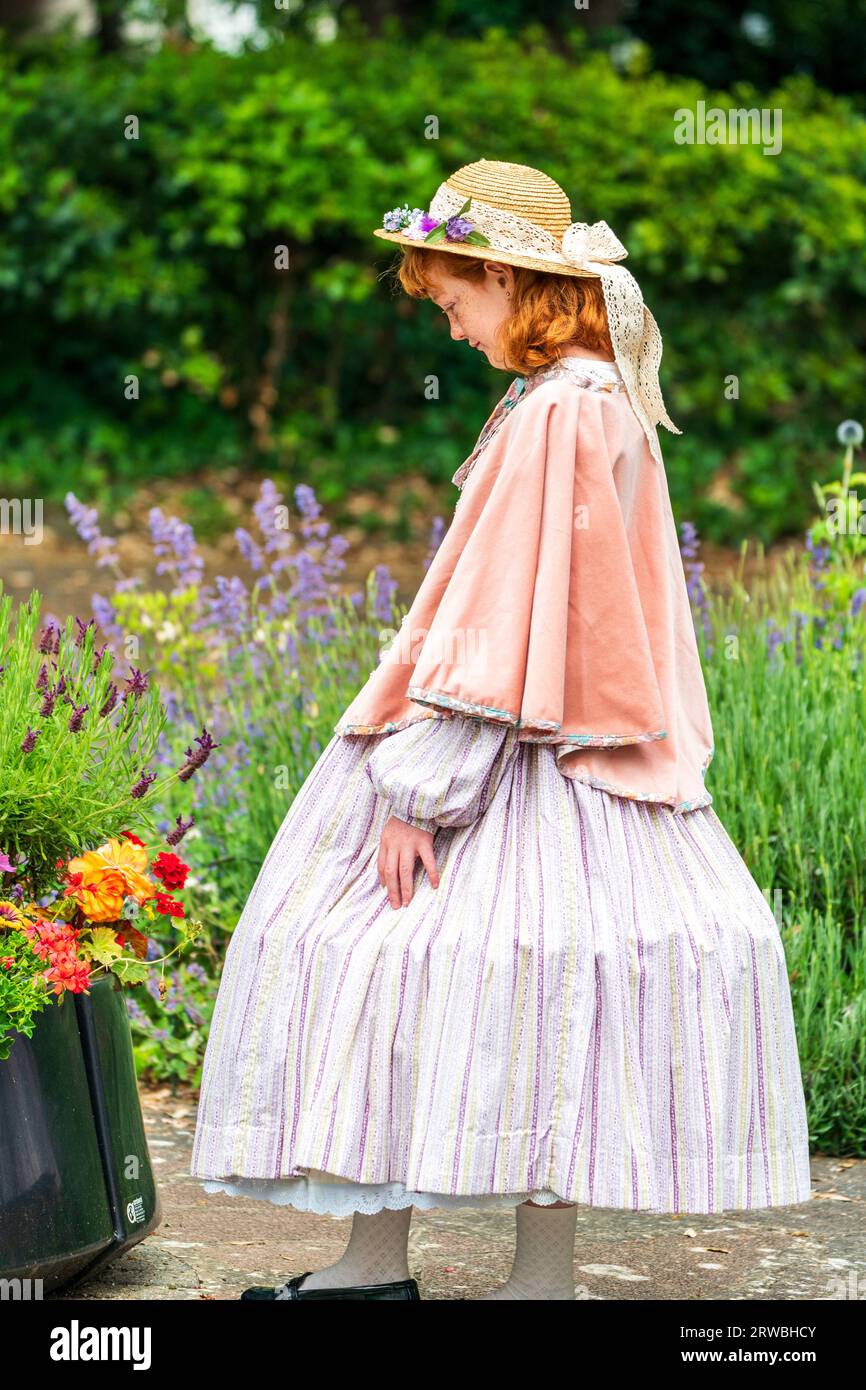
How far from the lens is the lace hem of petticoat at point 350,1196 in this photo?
8.05 ft

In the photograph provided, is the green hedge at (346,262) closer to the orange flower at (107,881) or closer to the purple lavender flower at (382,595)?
the purple lavender flower at (382,595)

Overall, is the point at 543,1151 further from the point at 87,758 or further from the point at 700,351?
the point at 700,351

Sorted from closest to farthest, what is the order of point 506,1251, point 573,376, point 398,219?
point 573,376 → point 398,219 → point 506,1251

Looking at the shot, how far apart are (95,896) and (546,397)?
3.29ft

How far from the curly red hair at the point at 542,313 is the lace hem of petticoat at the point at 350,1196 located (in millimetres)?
1190

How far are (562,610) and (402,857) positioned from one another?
0.41 m

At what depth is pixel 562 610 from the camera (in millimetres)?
2484

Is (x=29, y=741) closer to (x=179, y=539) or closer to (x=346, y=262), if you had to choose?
(x=179, y=539)

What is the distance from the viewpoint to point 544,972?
7.96 feet

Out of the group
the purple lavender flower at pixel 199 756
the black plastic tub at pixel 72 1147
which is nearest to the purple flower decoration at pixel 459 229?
the purple lavender flower at pixel 199 756

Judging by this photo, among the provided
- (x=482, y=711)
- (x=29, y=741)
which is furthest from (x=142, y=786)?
(x=482, y=711)

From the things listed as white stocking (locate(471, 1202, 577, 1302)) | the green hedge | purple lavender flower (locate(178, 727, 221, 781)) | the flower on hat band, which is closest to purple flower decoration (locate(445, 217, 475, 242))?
the flower on hat band

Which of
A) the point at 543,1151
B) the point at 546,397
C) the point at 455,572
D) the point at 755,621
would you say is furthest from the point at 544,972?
the point at 755,621

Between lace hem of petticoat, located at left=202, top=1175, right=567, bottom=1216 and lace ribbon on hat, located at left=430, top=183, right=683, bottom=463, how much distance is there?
1.10 meters
